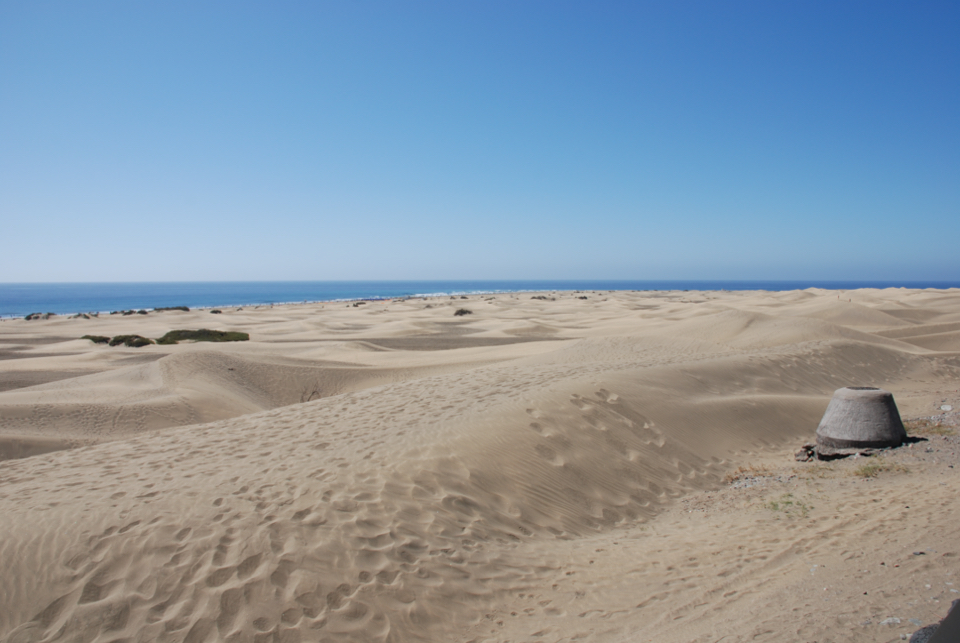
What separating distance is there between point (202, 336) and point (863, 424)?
25749 millimetres

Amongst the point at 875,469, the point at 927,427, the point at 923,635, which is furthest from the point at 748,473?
the point at 923,635

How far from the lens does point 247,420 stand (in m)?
9.76

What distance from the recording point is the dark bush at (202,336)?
24780 mm

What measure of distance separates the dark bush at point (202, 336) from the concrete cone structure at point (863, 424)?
79.9ft

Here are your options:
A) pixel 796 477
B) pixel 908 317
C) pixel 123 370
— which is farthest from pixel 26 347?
pixel 908 317

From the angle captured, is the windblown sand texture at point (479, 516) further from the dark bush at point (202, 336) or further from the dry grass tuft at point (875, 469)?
the dark bush at point (202, 336)

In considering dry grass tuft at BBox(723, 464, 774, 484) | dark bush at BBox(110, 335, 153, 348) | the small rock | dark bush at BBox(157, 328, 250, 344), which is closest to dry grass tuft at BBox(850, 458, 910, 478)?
dry grass tuft at BBox(723, 464, 774, 484)

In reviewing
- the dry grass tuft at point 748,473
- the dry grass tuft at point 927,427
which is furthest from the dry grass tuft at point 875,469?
the dry grass tuft at point 927,427

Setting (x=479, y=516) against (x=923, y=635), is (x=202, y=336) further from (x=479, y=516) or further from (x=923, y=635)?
(x=923, y=635)

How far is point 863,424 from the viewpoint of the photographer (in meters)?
8.97

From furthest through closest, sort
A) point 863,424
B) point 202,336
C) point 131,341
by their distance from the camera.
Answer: point 202,336, point 131,341, point 863,424

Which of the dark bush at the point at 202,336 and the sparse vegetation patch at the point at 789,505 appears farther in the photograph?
the dark bush at the point at 202,336

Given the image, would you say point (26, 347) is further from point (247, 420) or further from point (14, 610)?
point (14, 610)

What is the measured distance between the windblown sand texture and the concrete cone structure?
370 millimetres
